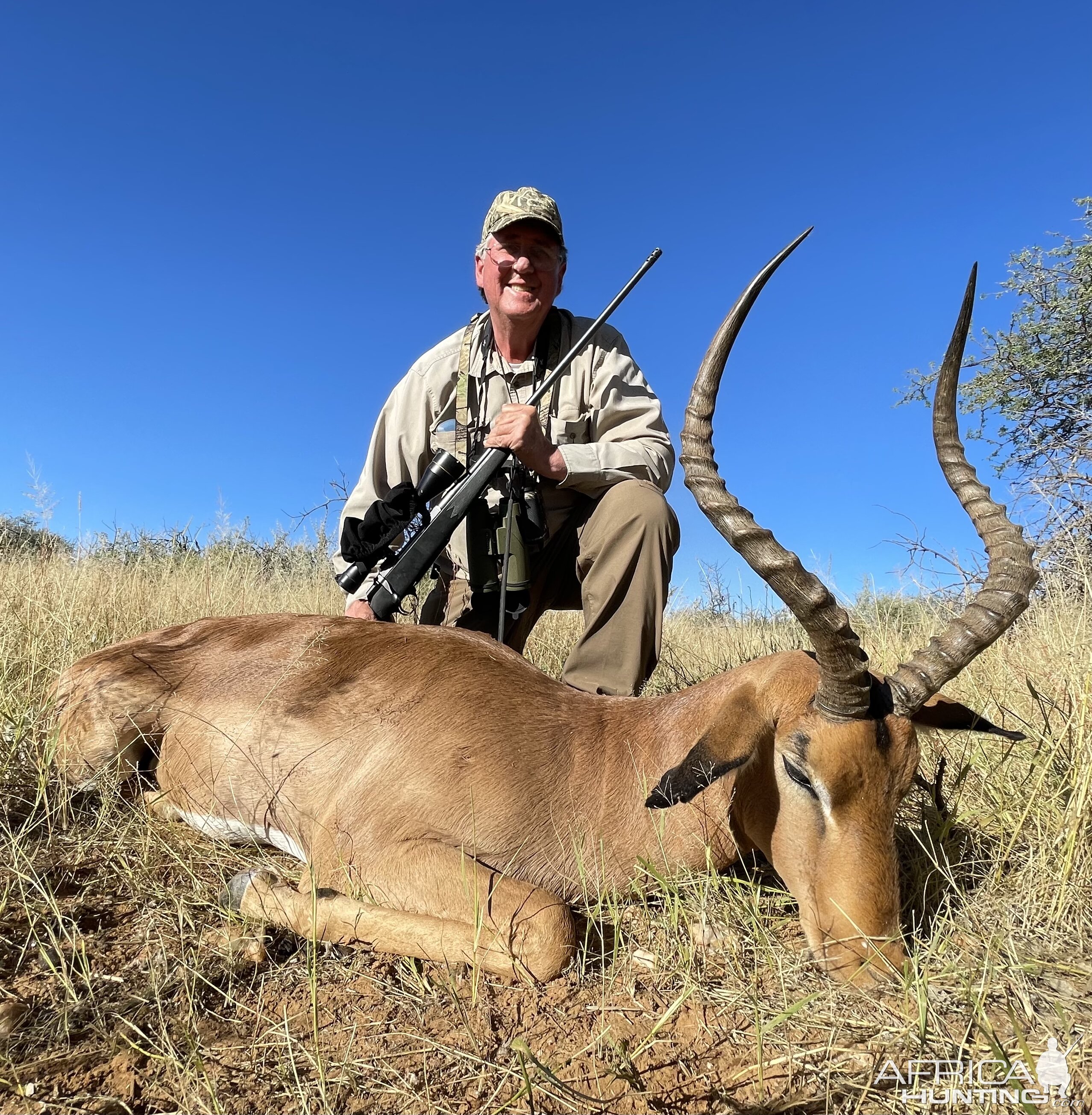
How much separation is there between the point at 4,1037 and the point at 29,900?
28.3 inches

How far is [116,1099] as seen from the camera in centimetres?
173

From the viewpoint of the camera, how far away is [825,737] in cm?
246

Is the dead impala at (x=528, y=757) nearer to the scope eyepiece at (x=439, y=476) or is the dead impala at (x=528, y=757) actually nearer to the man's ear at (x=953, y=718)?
the man's ear at (x=953, y=718)

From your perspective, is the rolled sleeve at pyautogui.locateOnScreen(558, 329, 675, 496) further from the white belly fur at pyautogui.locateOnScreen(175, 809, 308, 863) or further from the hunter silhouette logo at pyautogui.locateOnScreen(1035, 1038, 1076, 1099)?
the hunter silhouette logo at pyautogui.locateOnScreen(1035, 1038, 1076, 1099)

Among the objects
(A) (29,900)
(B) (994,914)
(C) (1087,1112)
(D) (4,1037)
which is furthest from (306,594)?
(C) (1087,1112)

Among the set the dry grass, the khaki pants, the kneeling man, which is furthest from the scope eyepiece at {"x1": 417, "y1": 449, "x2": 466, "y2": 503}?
the dry grass

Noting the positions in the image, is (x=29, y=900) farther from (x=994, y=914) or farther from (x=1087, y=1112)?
(x=994, y=914)

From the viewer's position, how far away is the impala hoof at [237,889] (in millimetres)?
2658

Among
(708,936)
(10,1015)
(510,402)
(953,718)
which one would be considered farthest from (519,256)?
(10,1015)

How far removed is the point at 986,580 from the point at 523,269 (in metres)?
3.55

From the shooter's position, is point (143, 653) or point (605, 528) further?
point (605, 528)

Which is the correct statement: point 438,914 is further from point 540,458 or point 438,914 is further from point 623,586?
point 540,458

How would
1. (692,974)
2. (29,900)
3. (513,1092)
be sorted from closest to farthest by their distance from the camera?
(513,1092)
(692,974)
(29,900)

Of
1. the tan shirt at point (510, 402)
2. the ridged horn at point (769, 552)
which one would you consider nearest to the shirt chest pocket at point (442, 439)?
the tan shirt at point (510, 402)
